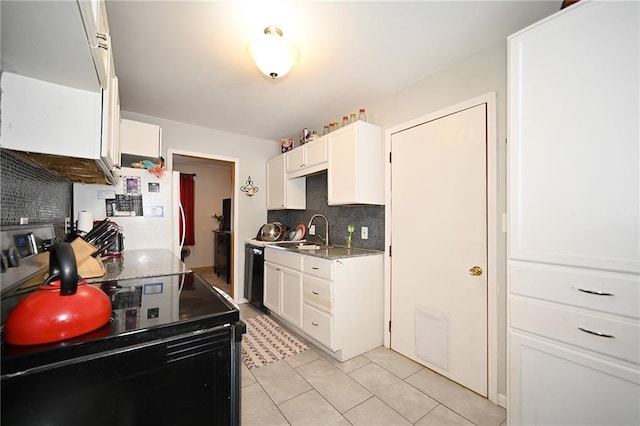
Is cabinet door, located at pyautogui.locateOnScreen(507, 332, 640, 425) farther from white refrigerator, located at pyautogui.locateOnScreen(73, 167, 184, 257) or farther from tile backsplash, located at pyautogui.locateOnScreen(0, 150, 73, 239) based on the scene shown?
white refrigerator, located at pyautogui.locateOnScreen(73, 167, 184, 257)

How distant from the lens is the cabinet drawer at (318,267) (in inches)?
86.1

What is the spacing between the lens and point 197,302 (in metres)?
0.95

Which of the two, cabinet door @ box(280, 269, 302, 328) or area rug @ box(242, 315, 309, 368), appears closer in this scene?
area rug @ box(242, 315, 309, 368)

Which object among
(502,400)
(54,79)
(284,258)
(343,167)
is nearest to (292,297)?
(284,258)

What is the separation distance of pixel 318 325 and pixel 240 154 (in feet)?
8.27

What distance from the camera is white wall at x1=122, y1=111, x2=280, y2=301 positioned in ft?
10.7

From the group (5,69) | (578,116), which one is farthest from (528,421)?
(5,69)

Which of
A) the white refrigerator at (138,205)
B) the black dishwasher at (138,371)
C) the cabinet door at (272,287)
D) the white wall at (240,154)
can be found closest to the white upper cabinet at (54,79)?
the black dishwasher at (138,371)

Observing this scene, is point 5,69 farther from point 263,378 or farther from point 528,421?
point 528,421

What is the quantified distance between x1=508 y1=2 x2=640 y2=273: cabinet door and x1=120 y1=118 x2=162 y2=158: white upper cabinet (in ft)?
Answer: 9.13

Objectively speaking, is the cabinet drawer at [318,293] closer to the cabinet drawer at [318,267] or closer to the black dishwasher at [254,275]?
the cabinet drawer at [318,267]

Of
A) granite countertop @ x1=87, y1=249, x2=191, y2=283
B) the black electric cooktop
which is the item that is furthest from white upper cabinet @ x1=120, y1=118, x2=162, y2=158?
the black electric cooktop

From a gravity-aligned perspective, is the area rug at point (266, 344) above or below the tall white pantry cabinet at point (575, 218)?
below

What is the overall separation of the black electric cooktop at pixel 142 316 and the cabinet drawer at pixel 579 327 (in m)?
1.29
